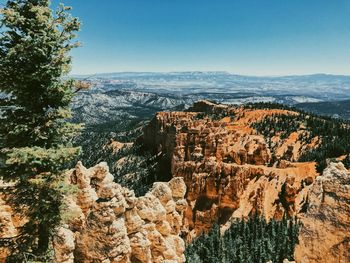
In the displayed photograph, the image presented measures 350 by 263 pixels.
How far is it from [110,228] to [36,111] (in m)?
7.99

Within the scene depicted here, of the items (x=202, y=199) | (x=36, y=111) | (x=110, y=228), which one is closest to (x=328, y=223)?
(x=110, y=228)

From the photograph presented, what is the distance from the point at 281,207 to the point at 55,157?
60.8 metres

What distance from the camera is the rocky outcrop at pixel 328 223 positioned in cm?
1553

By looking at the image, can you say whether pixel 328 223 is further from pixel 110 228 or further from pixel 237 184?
pixel 237 184

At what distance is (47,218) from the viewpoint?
1543cm


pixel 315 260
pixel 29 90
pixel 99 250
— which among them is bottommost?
pixel 99 250

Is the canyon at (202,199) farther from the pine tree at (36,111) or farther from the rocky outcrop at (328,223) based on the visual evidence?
the pine tree at (36,111)

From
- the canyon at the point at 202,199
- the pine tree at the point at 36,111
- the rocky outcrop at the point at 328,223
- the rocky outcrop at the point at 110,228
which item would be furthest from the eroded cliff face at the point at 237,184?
the pine tree at the point at 36,111

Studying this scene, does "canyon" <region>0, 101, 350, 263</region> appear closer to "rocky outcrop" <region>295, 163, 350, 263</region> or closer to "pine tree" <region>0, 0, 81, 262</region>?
"rocky outcrop" <region>295, 163, 350, 263</region>

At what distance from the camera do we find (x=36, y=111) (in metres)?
16.2

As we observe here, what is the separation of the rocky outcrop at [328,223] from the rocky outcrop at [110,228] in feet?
32.9

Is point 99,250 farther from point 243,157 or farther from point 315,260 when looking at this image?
point 243,157

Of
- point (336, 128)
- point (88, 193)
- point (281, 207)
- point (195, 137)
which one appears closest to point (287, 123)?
point (336, 128)

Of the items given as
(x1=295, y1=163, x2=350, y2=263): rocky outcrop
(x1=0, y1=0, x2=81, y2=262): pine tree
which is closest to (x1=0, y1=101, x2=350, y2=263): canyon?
(x1=295, y1=163, x2=350, y2=263): rocky outcrop
